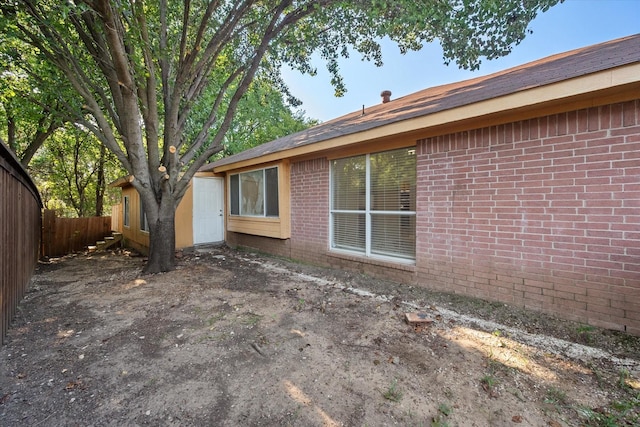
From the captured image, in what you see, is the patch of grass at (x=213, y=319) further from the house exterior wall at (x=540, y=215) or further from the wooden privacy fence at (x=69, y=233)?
the wooden privacy fence at (x=69, y=233)

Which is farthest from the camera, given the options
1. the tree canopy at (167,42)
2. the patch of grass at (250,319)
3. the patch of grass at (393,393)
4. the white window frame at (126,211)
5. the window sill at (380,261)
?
the white window frame at (126,211)

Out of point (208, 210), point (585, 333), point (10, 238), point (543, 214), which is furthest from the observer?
point (208, 210)

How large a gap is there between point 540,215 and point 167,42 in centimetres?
771

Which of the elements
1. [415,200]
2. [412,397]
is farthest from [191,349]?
[415,200]

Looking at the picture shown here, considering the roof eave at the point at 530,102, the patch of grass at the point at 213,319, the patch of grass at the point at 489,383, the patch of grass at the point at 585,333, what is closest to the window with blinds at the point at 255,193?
the roof eave at the point at 530,102

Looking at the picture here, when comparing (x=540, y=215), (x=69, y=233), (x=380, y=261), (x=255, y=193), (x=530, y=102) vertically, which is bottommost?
(x=380, y=261)

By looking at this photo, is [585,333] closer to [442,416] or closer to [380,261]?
[442,416]

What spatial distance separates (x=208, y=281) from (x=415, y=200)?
12.9 feet

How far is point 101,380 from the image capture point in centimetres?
230

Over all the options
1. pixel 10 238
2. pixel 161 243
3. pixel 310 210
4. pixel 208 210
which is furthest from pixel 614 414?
pixel 208 210

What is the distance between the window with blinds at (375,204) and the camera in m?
4.62

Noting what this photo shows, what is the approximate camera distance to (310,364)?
2.47m

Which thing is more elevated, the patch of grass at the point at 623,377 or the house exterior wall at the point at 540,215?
the house exterior wall at the point at 540,215

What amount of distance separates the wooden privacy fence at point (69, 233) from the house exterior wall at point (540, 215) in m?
11.7
